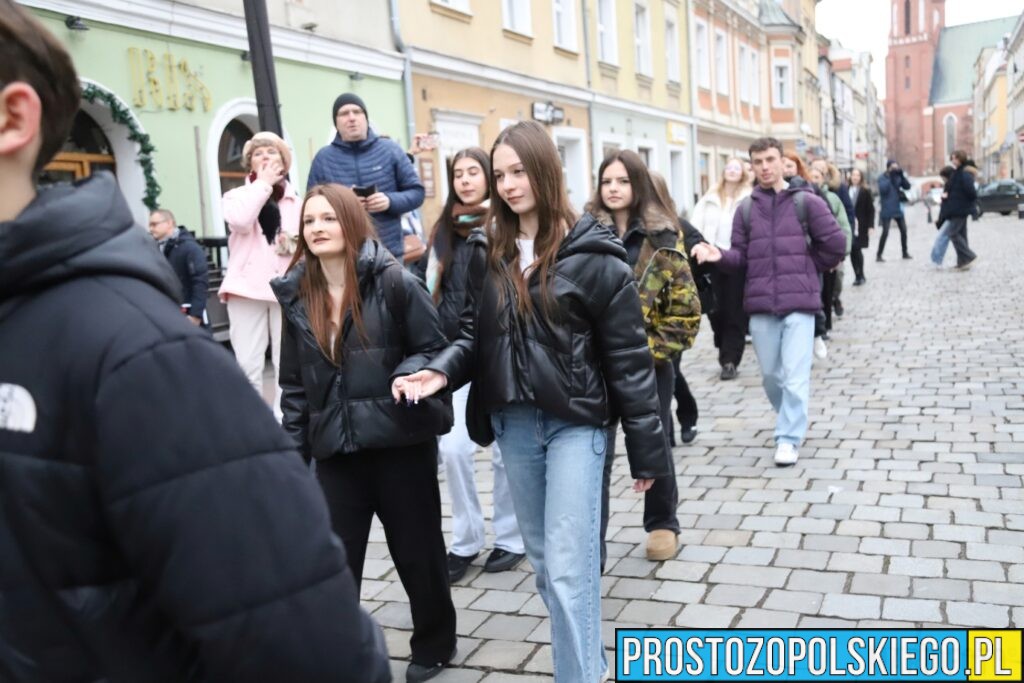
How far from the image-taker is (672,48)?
90.9 feet

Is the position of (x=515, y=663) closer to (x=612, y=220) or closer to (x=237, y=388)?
(x=612, y=220)

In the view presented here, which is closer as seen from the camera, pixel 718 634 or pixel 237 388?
pixel 237 388

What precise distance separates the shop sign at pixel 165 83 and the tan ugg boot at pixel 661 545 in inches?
306

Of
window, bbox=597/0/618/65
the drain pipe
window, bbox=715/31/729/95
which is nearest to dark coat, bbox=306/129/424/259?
the drain pipe

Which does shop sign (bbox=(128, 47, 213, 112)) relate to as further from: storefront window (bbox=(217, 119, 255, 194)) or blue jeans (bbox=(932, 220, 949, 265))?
blue jeans (bbox=(932, 220, 949, 265))

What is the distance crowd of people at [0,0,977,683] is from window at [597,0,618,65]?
15197mm

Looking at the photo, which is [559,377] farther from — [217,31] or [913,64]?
[913,64]

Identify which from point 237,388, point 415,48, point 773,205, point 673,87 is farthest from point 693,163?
point 237,388

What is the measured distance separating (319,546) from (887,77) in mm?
133306

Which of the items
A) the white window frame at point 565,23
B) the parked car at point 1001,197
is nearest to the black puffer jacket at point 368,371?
the white window frame at point 565,23

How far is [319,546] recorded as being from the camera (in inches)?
48.9

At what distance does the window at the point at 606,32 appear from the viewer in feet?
75.3

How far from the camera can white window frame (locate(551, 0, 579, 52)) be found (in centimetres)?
2075

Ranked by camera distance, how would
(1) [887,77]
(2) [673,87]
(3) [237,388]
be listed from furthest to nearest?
(1) [887,77] → (2) [673,87] → (3) [237,388]
